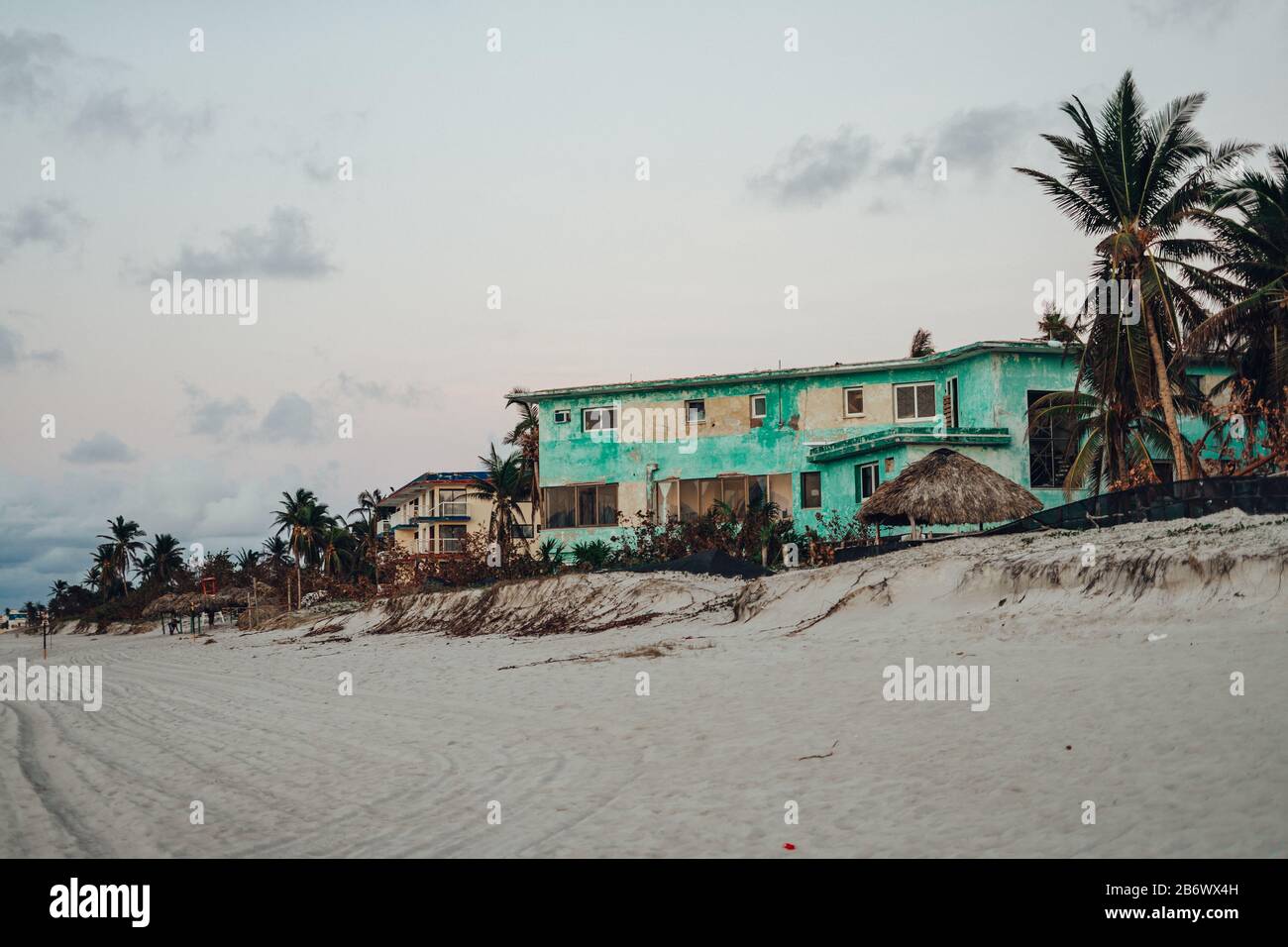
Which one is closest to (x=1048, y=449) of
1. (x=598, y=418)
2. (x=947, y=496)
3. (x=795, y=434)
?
(x=795, y=434)

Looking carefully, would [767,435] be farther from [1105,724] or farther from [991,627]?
[1105,724]

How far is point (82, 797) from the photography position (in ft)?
29.5

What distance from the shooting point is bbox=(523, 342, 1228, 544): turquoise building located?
30.1 metres

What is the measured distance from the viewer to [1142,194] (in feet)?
78.1

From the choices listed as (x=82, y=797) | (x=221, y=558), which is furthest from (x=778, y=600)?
(x=221, y=558)

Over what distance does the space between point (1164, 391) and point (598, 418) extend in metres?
18.5

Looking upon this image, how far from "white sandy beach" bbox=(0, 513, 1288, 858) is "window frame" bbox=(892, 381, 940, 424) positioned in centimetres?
1454

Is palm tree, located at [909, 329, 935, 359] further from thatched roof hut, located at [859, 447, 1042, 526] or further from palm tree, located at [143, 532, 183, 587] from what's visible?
palm tree, located at [143, 532, 183, 587]

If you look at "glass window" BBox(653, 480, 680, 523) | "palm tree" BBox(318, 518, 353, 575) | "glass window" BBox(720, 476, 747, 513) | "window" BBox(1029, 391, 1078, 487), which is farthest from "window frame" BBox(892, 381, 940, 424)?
"palm tree" BBox(318, 518, 353, 575)

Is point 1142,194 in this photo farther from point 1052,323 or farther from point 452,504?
point 452,504

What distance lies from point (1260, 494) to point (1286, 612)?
4.12 m

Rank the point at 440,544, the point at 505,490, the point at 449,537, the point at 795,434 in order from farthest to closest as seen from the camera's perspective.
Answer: the point at 449,537
the point at 440,544
the point at 505,490
the point at 795,434
